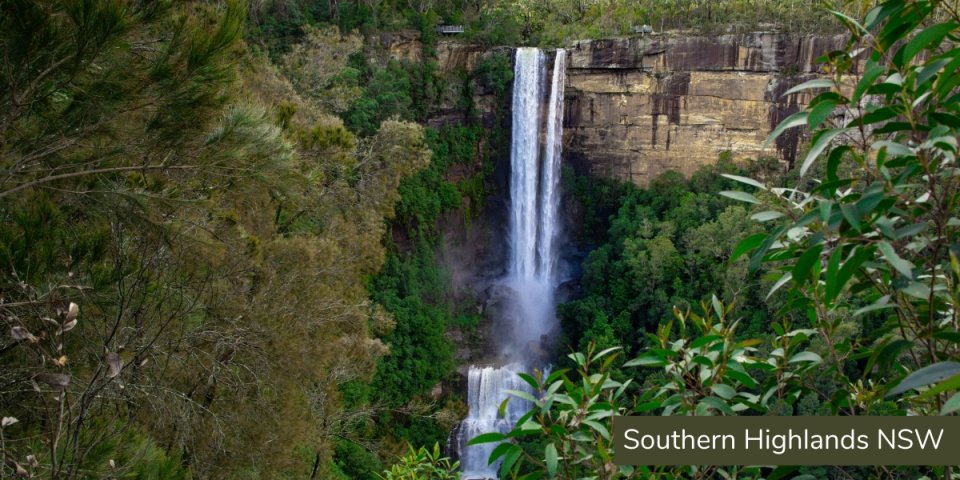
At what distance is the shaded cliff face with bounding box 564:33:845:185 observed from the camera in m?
17.0

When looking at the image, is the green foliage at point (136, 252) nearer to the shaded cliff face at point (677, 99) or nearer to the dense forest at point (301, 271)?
the dense forest at point (301, 271)

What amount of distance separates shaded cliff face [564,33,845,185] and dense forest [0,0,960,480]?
2872mm

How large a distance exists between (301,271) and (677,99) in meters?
13.6

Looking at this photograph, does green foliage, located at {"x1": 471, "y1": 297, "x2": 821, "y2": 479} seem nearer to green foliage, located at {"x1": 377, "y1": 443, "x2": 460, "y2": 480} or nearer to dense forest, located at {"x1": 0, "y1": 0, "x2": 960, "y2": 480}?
dense forest, located at {"x1": 0, "y1": 0, "x2": 960, "y2": 480}

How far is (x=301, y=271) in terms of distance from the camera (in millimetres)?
6637

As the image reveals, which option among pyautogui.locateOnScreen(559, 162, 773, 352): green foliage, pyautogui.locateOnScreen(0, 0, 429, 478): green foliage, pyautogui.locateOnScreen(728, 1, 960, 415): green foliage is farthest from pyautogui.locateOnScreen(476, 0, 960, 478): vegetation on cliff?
pyautogui.locateOnScreen(559, 162, 773, 352): green foliage

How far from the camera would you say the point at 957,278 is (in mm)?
1169

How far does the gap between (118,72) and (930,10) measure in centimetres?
296

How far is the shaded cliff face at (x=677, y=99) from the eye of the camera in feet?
55.9

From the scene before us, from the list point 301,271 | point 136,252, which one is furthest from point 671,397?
point 301,271

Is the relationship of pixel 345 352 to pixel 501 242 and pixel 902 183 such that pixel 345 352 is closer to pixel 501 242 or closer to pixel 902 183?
pixel 902 183

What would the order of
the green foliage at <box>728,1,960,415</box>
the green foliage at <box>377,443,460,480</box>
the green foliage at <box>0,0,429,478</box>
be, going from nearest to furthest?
1. the green foliage at <box>728,1,960,415</box>
2. the green foliage at <box>377,443,460,480</box>
3. the green foliage at <box>0,0,429,478</box>

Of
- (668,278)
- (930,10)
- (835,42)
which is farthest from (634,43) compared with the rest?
(930,10)

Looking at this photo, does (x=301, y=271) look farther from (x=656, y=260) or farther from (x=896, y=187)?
(x=656, y=260)
